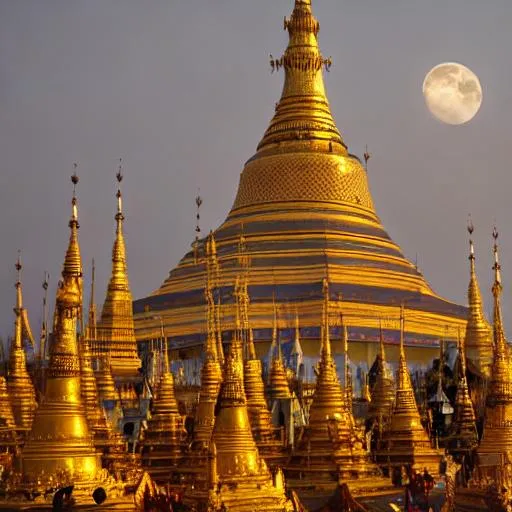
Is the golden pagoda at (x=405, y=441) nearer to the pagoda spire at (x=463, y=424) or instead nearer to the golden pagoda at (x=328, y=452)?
the pagoda spire at (x=463, y=424)

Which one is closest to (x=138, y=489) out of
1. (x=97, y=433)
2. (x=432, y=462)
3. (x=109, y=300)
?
(x=97, y=433)

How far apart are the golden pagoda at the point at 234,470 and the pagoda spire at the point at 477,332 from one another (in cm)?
1645

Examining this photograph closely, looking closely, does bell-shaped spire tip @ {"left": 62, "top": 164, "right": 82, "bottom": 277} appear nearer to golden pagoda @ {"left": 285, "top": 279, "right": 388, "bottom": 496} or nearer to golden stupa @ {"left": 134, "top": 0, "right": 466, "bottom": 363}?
golden pagoda @ {"left": 285, "top": 279, "right": 388, "bottom": 496}

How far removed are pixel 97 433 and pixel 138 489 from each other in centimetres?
437

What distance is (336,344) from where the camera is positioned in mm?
34875

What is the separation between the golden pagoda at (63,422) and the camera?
1493cm

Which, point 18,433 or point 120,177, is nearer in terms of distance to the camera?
point 18,433

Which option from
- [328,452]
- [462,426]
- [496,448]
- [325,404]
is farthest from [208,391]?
[462,426]

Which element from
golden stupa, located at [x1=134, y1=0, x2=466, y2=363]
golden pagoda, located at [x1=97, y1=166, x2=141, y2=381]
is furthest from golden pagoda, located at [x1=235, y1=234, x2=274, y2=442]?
golden stupa, located at [x1=134, y1=0, x2=466, y2=363]

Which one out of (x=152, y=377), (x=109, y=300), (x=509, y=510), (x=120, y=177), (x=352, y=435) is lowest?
(x=509, y=510)

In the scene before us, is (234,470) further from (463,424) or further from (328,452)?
(463,424)

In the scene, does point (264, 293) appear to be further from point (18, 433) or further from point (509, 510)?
point (509, 510)

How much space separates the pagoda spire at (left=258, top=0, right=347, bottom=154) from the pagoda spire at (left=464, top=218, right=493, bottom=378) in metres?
8.87

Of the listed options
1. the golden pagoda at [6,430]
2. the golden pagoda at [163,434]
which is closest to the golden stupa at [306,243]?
the golden pagoda at [163,434]
